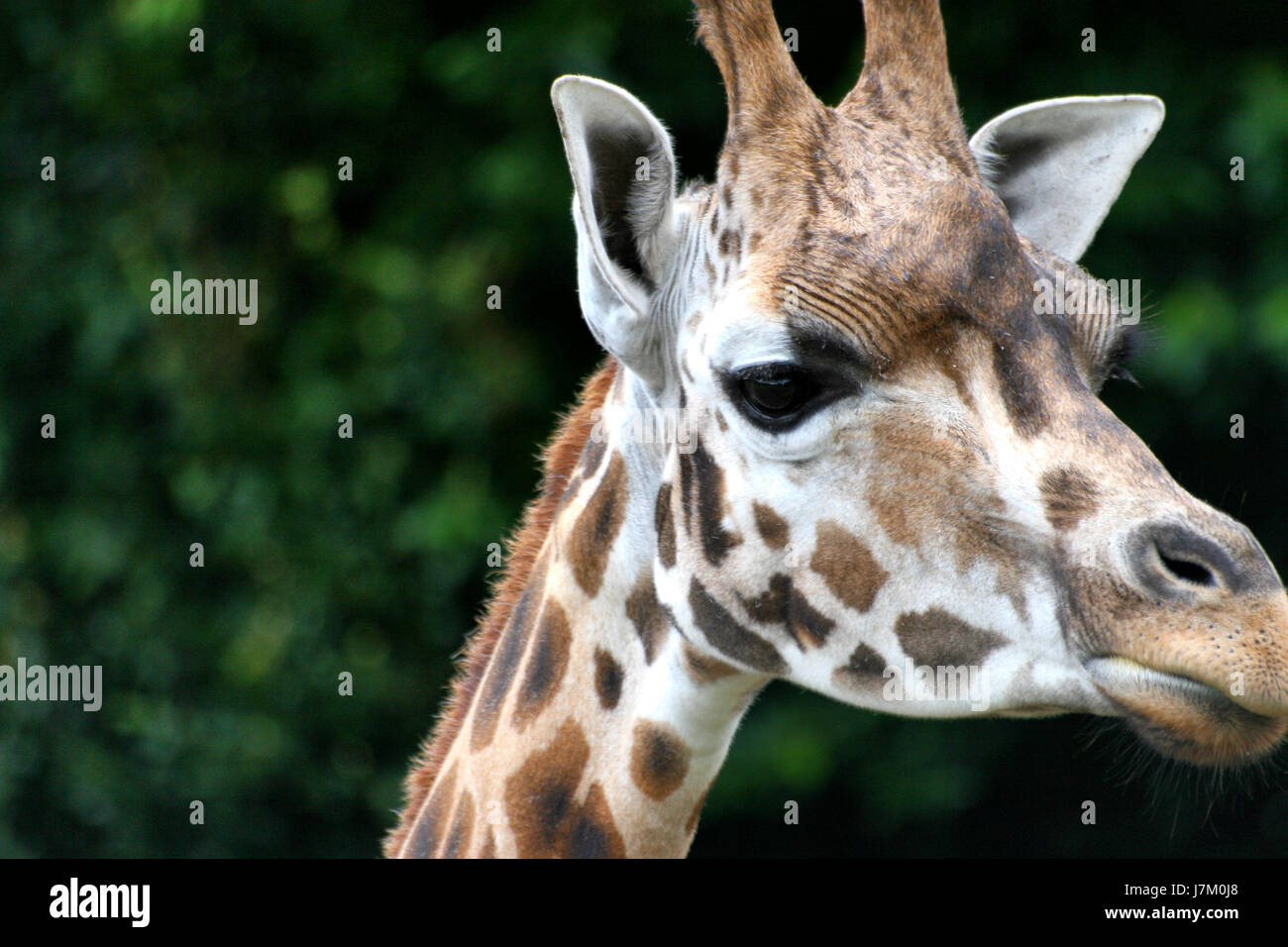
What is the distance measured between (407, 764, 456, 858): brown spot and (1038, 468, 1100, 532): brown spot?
53.8 inches

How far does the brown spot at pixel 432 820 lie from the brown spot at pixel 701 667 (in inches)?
25.6

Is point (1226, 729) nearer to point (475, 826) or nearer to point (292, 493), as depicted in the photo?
point (475, 826)

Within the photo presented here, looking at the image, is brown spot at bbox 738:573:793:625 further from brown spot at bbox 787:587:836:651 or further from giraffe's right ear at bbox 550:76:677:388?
giraffe's right ear at bbox 550:76:677:388

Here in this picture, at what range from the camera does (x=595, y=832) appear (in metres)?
2.52

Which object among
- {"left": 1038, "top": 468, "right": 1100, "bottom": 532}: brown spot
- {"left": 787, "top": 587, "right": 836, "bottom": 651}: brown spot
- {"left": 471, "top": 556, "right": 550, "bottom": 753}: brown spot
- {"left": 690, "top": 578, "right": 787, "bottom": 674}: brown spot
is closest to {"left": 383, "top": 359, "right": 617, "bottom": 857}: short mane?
{"left": 471, "top": 556, "right": 550, "bottom": 753}: brown spot

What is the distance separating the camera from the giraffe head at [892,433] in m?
1.93

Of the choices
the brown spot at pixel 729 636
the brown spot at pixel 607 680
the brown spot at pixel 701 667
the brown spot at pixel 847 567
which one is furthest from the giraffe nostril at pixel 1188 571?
the brown spot at pixel 607 680

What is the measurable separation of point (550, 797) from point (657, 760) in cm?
23

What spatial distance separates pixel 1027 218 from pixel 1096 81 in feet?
8.85

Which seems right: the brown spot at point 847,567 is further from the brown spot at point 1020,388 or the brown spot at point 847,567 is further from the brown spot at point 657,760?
Result: the brown spot at point 657,760

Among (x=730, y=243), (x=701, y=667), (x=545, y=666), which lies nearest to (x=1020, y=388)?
(x=730, y=243)

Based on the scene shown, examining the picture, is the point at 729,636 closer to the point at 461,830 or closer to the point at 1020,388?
the point at 1020,388

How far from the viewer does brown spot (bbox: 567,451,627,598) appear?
2555mm
